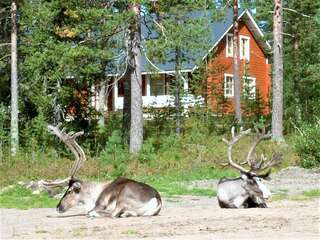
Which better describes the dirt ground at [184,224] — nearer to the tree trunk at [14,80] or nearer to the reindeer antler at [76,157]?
the reindeer antler at [76,157]

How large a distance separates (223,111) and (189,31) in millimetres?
12727

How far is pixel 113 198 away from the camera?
12.9 m

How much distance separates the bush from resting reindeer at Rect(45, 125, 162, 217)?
13.1m

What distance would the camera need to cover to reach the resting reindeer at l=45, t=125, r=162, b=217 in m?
12.8

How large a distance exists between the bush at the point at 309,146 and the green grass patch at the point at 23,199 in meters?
10.1

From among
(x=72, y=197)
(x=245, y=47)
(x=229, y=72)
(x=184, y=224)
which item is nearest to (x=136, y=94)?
(x=72, y=197)

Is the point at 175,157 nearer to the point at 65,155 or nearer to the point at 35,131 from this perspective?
the point at 65,155

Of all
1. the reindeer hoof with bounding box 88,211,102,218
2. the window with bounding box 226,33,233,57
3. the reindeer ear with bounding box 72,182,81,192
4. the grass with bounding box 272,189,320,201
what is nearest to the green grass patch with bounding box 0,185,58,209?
the reindeer ear with bounding box 72,182,81,192

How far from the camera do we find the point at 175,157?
88.3ft

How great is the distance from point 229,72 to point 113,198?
41201 millimetres

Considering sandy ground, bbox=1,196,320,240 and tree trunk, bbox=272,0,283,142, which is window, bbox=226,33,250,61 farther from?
sandy ground, bbox=1,196,320,240

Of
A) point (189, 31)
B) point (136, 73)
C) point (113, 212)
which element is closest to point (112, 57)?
point (136, 73)

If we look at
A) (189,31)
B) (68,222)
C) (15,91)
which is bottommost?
(68,222)

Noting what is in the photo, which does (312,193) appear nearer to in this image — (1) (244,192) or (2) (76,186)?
(1) (244,192)
